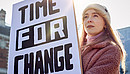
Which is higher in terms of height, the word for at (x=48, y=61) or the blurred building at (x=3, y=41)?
the blurred building at (x=3, y=41)

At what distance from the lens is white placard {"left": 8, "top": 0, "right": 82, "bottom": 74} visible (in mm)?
1382

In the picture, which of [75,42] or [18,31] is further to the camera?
[18,31]

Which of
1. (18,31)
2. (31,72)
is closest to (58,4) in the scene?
(18,31)

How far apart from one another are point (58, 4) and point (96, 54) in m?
0.42

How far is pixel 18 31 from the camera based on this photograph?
168 cm

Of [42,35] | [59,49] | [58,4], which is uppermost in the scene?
[58,4]

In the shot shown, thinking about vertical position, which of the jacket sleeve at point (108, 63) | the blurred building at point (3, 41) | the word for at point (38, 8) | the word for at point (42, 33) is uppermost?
the blurred building at point (3, 41)

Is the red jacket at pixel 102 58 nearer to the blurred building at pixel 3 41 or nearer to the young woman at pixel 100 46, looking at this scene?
the young woman at pixel 100 46

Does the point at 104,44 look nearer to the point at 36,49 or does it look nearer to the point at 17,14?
the point at 36,49

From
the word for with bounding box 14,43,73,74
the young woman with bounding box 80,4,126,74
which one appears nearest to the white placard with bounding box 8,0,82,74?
the word for with bounding box 14,43,73,74

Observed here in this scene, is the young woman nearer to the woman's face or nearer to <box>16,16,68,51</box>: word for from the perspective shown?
the woman's face

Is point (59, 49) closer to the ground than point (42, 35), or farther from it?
closer to the ground

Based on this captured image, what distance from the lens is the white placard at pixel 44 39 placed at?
1382mm

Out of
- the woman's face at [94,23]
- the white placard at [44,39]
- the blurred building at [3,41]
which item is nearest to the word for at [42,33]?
the white placard at [44,39]
